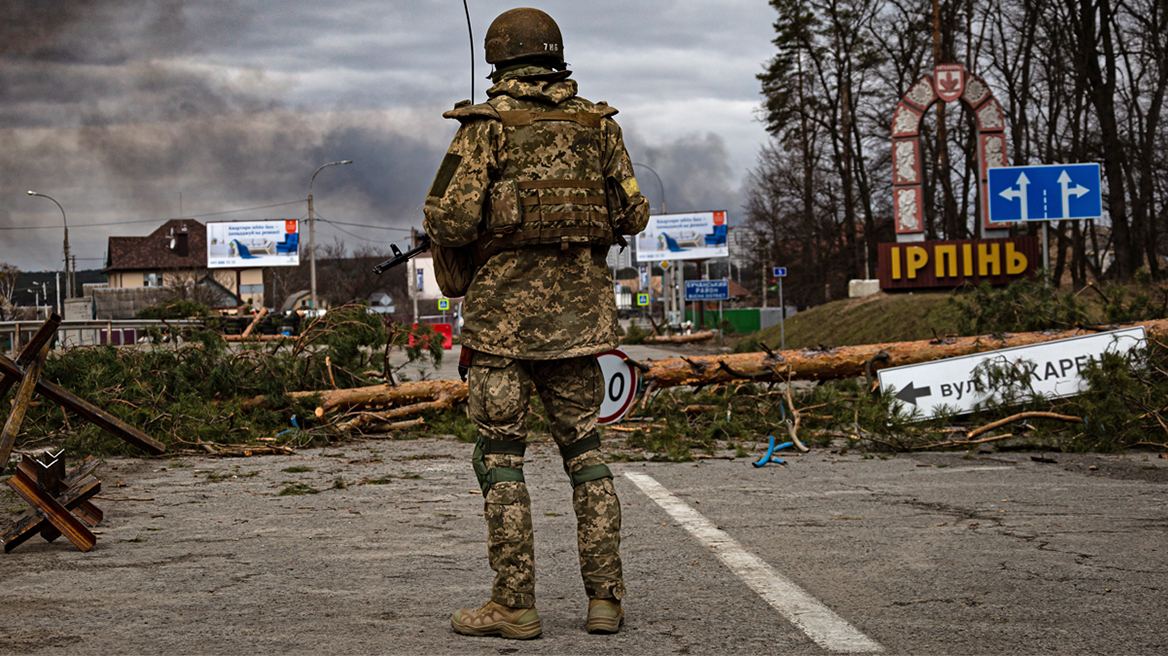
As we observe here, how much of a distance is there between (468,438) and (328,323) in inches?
91.2

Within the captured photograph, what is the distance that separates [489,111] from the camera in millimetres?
3449

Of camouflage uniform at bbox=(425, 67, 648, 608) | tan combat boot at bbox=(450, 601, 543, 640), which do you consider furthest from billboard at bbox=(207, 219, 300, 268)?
tan combat boot at bbox=(450, 601, 543, 640)

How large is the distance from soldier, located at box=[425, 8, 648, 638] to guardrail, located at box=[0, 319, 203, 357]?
850cm

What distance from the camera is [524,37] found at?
3580mm

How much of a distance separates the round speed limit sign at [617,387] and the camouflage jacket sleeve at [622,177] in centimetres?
493

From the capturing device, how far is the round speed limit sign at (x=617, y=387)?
8.62m

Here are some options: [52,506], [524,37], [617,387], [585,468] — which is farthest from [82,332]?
[585,468]

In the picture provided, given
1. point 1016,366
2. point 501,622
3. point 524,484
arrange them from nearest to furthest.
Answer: point 501,622
point 524,484
point 1016,366

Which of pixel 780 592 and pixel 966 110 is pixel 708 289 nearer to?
pixel 966 110

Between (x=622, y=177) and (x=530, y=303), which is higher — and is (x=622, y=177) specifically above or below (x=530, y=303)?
above

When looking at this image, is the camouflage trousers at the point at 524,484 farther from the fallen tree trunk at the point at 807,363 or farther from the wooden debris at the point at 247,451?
the fallen tree trunk at the point at 807,363

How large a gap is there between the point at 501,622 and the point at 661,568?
46.3 inches

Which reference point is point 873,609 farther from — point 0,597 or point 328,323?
point 328,323

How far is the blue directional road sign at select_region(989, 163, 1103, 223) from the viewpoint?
18.2 meters
